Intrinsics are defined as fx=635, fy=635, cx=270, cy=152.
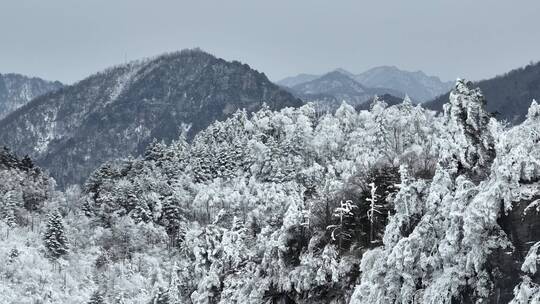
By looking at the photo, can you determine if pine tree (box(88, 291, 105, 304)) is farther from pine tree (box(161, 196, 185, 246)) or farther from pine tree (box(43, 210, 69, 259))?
pine tree (box(161, 196, 185, 246))

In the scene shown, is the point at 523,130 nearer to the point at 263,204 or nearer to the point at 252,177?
the point at 263,204

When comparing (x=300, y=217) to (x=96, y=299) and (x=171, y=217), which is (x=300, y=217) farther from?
(x=171, y=217)

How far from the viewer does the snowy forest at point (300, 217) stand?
2789cm

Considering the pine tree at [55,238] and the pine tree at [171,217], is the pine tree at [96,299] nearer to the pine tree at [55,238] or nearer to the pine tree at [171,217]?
the pine tree at [55,238]

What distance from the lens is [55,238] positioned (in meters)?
86.8

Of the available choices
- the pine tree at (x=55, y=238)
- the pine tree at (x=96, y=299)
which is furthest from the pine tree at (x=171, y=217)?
the pine tree at (x=96, y=299)

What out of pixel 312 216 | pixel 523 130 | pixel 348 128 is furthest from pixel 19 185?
pixel 523 130

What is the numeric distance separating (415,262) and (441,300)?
284 cm

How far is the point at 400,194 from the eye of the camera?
34.0m

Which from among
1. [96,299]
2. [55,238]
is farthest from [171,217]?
[96,299]

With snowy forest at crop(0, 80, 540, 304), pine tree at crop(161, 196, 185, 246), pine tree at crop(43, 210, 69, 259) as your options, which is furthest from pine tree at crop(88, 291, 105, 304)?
pine tree at crop(161, 196, 185, 246)

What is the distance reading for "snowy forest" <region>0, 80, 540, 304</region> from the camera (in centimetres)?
2789

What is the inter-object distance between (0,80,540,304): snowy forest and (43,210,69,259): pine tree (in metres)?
0.19

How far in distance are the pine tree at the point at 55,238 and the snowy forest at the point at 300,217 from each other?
0.61ft
